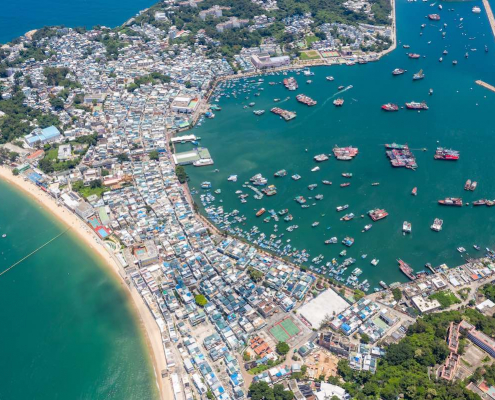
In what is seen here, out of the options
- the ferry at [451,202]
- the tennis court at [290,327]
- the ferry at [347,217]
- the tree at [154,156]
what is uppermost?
the tree at [154,156]

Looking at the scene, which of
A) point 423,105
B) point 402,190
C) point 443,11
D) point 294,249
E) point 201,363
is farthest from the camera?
point 443,11

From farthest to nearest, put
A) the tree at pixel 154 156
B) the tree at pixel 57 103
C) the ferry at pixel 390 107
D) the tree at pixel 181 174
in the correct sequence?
1. the tree at pixel 57 103
2. the ferry at pixel 390 107
3. the tree at pixel 154 156
4. the tree at pixel 181 174

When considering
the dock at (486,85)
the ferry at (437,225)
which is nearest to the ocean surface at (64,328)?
the ferry at (437,225)

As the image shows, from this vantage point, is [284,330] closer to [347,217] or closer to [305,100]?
[347,217]

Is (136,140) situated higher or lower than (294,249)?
higher

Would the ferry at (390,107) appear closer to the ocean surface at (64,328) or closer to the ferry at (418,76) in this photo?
the ferry at (418,76)

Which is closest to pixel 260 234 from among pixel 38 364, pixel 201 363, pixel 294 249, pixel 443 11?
pixel 294 249

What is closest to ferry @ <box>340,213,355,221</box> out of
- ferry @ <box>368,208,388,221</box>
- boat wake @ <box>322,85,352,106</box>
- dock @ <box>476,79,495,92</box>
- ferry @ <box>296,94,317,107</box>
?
ferry @ <box>368,208,388,221</box>

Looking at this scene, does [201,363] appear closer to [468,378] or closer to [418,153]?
[468,378]
